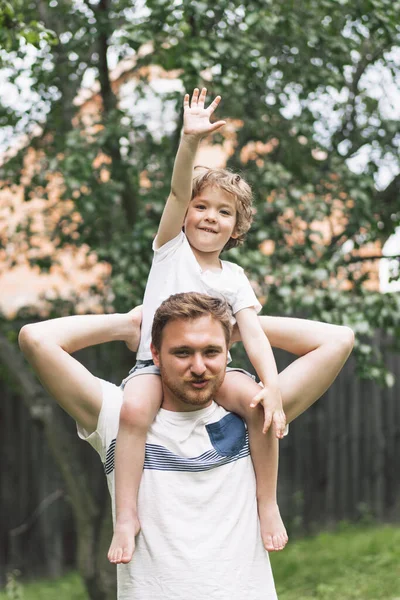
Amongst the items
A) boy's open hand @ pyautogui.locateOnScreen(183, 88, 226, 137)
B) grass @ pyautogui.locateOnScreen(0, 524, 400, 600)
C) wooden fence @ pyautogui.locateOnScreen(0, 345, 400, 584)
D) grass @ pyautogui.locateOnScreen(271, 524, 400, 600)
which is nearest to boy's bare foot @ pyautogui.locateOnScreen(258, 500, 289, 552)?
boy's open hand @ pyautogui.locateOnScreen(183, 88, 226, 137)

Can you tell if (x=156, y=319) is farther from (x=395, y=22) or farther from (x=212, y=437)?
(x=395, y=22)

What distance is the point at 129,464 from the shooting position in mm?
2031

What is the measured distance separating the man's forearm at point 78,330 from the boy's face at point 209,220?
0.30 metres

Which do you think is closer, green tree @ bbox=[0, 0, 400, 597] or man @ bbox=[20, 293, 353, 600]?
man @ bbox=[20, 293, 353, 600]

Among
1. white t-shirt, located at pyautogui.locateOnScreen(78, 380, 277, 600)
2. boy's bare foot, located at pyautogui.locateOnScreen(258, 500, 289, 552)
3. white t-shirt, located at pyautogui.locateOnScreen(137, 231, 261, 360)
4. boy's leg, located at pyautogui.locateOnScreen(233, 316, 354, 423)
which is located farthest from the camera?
white t-shirt, located at pyautogui.locateOnScreen(137, 231, 261, 360)

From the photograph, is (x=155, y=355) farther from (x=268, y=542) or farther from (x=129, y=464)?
(x=268, y=542)

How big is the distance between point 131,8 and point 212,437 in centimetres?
330

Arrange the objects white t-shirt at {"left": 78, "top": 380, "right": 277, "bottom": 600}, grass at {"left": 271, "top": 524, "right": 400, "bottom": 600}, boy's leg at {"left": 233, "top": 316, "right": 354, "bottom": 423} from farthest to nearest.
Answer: grass at {"left": 271, "top": 524, "right": 400, "bottom": 600}
boy's leg at {"left": 233, "top": 316, "right": 354, "bottom": 423}
white t-shirt at {"left": 78, "top": 380, "right": 277, "bottom": 600}

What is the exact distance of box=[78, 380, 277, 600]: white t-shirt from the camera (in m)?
1.98

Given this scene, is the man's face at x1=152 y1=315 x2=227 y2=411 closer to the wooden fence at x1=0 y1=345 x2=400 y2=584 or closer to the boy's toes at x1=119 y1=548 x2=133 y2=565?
the boy's toes at x1=119 y1=548 x2=133 y2=565

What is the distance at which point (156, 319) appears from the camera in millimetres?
2090

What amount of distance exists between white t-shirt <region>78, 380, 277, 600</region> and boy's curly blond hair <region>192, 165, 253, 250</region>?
0.63 m

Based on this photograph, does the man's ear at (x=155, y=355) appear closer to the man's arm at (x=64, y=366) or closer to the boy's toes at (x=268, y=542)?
the man's arm at (x=64, y=366)

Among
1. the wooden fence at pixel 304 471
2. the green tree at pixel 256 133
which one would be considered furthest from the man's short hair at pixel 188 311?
the wooden fence at pixel 304 471
